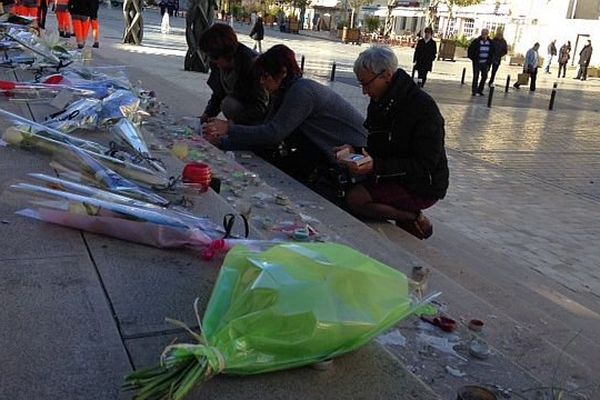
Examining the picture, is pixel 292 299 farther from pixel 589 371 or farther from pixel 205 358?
pixel 589 371

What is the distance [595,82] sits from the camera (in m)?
33.0

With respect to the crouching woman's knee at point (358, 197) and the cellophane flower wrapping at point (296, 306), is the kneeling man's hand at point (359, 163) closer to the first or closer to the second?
the crouching woman's knee at point (358, 197)

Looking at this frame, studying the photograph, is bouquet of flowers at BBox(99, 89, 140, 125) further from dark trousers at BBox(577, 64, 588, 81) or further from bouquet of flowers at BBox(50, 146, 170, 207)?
dark trousers at BBox(577, 64, 588, 81)

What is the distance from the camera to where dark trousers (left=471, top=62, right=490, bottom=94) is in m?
20.7

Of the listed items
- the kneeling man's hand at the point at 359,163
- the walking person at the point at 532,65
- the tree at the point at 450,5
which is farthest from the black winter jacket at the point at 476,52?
the tree at the point at 450,5

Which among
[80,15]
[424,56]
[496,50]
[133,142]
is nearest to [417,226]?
[133,142]

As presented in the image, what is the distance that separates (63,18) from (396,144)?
15.8m

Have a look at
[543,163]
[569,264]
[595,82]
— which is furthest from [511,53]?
[569,264]

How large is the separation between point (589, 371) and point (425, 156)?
→ 186cm

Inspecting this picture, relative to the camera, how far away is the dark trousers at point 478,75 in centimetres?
2066

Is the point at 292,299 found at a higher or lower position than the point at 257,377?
higher

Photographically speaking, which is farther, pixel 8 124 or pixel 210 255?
pixel 8 124

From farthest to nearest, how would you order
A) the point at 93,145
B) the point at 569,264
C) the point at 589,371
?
1. the point at 569,264
2. the point at 93,145
3. the point at 589,371

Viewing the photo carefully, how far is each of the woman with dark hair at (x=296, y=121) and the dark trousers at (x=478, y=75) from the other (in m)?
16.2
